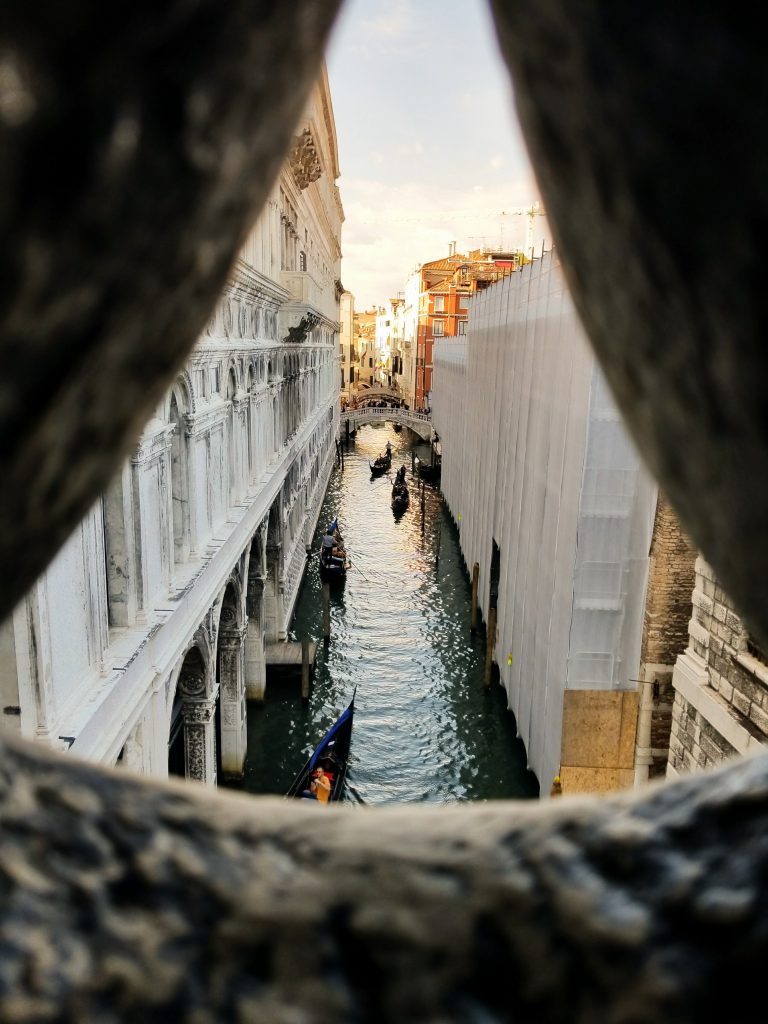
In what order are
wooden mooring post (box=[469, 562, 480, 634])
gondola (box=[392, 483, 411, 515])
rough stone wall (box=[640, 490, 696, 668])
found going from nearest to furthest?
rough stone wall (box=[640, 490, 696, 668]), wooden mooring post (box=[469, 562, 480, 634]), gondola (box=[392, 483, 411, 515])

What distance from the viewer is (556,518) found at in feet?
26.4

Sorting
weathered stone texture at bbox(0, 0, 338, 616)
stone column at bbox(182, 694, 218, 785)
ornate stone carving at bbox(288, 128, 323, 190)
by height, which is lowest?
stone column at bbox(182, 694, 218, 785)

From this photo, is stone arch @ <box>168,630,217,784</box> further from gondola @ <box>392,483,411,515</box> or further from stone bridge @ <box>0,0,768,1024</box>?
gondola @ <box>392,483,411,515</box>

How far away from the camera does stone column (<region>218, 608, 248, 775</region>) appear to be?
29.3ft

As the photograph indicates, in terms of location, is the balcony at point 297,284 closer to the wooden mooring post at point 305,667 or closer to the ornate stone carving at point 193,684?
the wooden mooring post at point 305,667

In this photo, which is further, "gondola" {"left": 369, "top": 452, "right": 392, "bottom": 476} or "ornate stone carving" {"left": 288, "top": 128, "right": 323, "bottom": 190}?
"gondola" {"left": 369, "top": 452, "right": 392, "bottom": 476}

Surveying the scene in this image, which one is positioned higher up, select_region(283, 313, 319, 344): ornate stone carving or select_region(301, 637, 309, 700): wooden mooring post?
select_region(283, 313, 319, 344): ornate stone carving

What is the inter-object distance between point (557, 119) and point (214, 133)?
0.74ft

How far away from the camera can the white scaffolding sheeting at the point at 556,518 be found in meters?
7.12

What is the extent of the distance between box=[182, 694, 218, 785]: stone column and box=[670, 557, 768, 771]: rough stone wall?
4.11 meters

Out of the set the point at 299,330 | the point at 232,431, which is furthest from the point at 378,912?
the point at 299,330

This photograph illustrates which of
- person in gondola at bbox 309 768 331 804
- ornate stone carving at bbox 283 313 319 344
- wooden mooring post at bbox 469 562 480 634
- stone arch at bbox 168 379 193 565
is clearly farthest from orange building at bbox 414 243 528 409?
stone arch at bbox 168 379 193 565

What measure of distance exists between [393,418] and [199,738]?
3128 cm

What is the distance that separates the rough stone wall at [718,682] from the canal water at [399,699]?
3.63 meters
